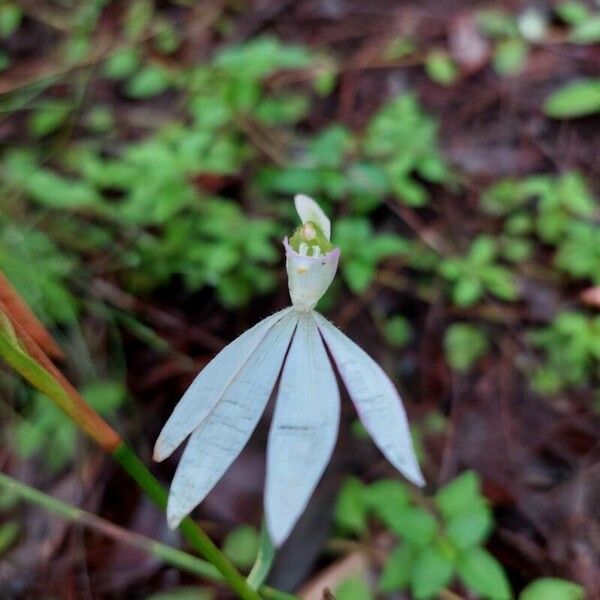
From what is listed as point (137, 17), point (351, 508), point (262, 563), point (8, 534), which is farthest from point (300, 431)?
point (137, 17)

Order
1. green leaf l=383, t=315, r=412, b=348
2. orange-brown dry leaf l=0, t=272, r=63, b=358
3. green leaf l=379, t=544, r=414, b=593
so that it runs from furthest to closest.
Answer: green leaf l=383, t=315, r=412, b=348, green leaf l=379, t=544, r=414, b=593, orange-brown dry leaf l=0, t=272, r=63, b=358

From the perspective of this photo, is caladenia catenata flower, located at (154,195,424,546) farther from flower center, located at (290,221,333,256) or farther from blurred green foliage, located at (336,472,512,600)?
blurred green foliage, located at (336,472,512,600)

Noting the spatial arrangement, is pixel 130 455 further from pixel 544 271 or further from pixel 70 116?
pixel 70 116

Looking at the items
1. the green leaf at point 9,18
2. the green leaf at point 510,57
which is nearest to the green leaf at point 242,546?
the green leaf at point 510,57

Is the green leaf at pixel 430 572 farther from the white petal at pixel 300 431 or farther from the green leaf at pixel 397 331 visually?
the green leaf at pixel 397 331

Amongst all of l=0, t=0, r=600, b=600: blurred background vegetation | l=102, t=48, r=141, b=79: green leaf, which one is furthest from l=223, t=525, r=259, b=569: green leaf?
l=102, t=48, r=141, b=79: green leaf

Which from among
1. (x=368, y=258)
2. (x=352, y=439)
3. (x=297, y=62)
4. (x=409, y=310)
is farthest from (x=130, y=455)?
(x=297, y=62)

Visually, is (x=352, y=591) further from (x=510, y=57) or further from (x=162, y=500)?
(x=510, y=57)
